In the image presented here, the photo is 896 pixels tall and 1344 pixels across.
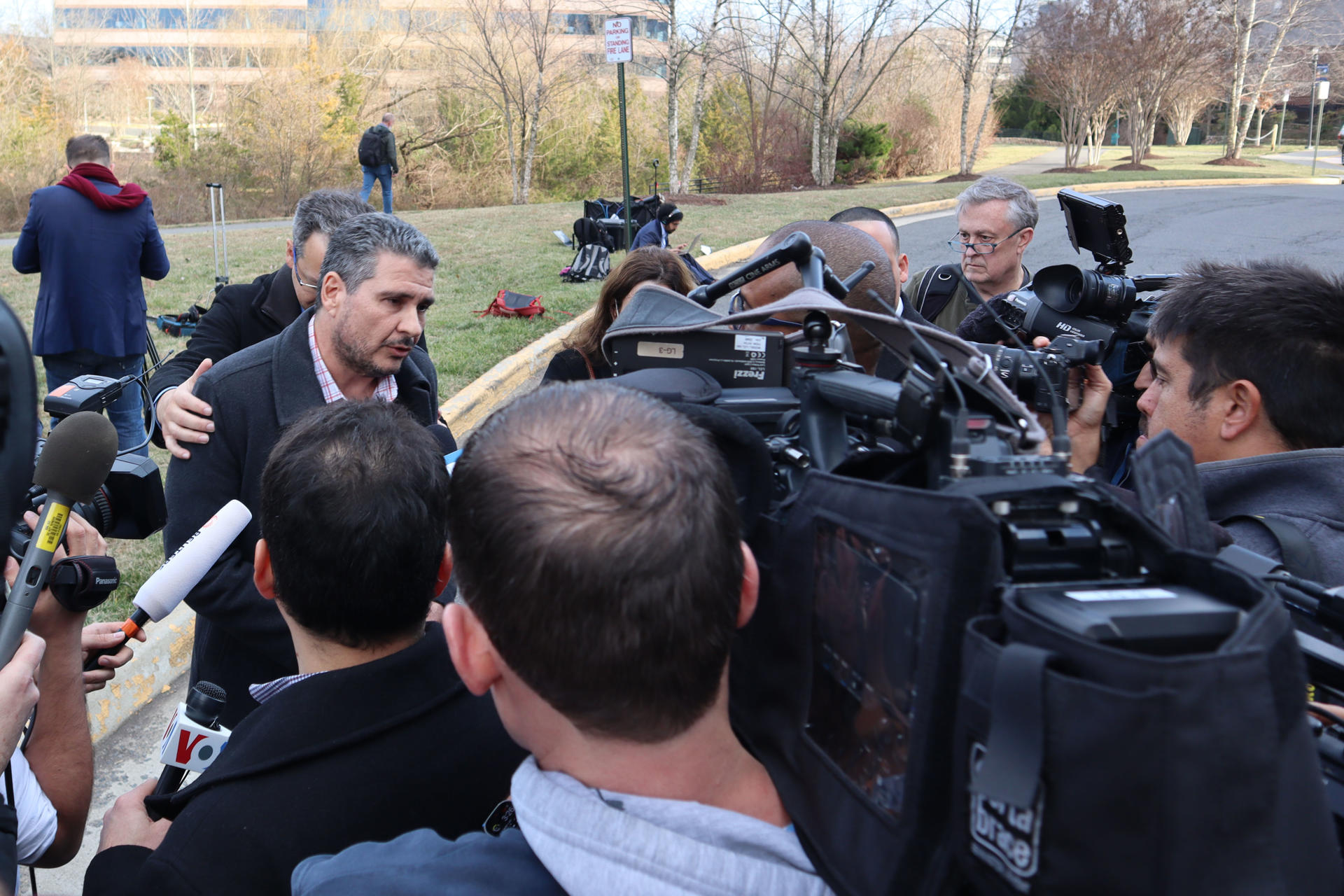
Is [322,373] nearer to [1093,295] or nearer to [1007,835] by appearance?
[1093,295]

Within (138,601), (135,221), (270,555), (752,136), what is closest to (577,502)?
(270,555)

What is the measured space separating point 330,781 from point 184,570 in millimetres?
680

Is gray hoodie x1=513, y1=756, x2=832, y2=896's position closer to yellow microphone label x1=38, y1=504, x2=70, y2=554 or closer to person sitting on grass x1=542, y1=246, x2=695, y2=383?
yellow microphone label x1=38, y1=504, x2=70, y2=554

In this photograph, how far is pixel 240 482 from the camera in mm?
2605

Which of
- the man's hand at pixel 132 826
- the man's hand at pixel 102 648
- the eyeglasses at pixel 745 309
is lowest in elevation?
the man's hand at pixel 132 826

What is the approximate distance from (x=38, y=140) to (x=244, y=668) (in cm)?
3095

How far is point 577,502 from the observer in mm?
963

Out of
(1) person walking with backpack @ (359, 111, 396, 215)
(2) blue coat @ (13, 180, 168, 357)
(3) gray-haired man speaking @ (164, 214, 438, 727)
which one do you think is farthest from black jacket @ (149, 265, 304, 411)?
(1) person walking with backpack @ (359, 111, 396, 215)

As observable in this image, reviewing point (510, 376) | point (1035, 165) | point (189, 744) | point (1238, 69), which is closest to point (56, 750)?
point (189, 744)

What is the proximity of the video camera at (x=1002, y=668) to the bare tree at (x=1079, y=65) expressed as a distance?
33.8 m

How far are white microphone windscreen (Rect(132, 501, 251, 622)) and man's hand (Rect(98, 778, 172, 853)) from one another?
344 mm

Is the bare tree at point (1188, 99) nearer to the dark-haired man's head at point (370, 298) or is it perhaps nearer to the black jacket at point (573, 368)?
the black jacket at point (573, 368)

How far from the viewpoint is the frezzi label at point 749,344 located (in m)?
1.39

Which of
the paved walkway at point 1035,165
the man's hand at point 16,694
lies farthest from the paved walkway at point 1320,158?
the man's hand at point 16,694
